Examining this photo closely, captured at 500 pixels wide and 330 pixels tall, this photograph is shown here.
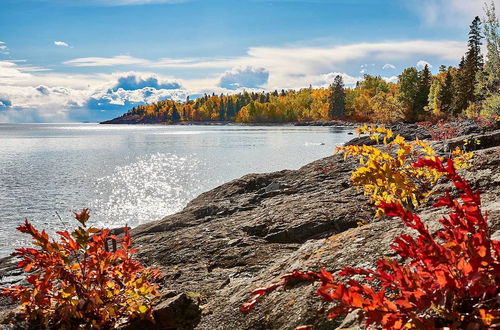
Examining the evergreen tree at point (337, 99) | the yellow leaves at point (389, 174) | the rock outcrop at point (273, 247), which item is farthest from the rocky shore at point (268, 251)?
the evergreen tree at point (337, 99)

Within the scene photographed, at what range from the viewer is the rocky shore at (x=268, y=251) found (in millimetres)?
3578

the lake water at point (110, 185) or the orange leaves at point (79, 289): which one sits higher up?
the orange leaves at point (79, 289)

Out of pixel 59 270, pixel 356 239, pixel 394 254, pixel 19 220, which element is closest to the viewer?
pixel 394 254

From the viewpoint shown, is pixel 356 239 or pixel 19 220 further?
pixel 19 220

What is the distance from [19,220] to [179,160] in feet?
105

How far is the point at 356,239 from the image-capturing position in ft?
13.5

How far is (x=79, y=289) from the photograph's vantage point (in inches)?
150

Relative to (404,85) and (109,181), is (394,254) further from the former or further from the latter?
(404,85)

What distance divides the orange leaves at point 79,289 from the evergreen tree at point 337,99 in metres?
156

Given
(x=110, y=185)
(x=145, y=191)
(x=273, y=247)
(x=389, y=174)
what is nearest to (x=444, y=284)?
(x=389, y=174)

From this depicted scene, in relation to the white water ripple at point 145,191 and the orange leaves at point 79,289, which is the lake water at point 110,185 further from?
the orange leaves at point 79,289

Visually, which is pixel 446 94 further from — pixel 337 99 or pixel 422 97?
pixel 337 99

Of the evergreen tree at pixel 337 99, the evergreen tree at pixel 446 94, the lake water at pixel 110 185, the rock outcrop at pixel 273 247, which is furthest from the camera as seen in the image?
the evergreen tree at pixel 337 99

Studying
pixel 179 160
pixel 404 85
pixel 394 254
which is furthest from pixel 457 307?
pixel 404 85
